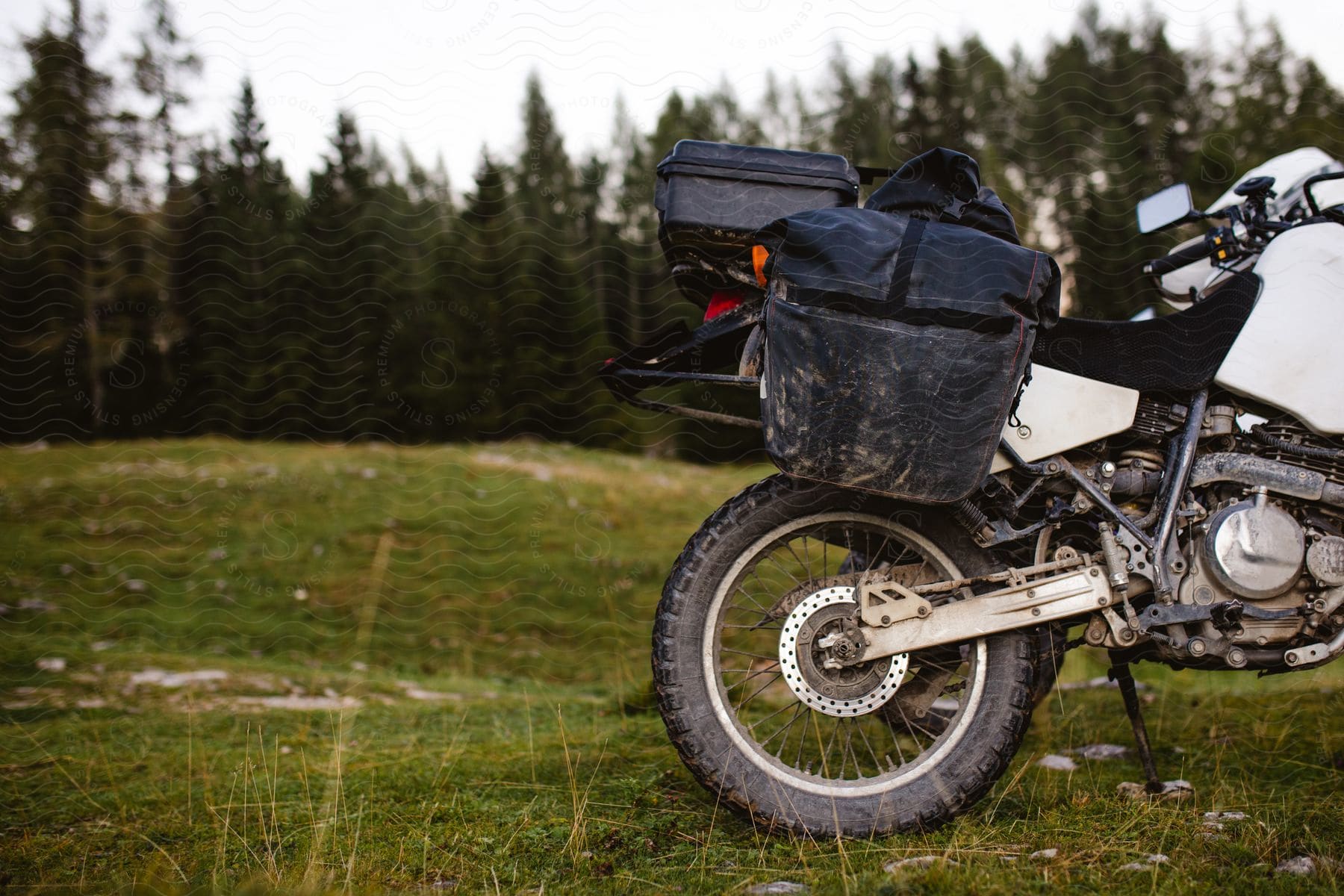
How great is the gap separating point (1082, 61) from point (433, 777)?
2942 cm

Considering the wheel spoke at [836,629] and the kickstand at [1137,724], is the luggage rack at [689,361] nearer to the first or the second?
the wheel spoke at [836,629]

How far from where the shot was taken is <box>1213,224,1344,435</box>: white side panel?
7.64 ft

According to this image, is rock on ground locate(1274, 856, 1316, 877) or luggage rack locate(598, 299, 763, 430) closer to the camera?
rock on ground locate(1274, 856, 1316, 877)

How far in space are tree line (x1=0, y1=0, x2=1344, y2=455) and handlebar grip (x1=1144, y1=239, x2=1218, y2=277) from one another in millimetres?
14187

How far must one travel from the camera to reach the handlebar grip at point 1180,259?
9.51ft

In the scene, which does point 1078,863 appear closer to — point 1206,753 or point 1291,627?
point 1291,627

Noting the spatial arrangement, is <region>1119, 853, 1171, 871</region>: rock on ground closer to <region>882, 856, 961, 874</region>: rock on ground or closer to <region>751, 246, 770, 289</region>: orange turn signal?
<region>882, 856, 961, 874</region>: rock on ground

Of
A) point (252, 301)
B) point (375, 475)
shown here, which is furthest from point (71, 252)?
point (375, 475)

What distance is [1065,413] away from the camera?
2.38 metres

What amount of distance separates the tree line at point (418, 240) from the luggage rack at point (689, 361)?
48.1 ft

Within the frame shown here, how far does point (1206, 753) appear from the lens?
318 centimetres

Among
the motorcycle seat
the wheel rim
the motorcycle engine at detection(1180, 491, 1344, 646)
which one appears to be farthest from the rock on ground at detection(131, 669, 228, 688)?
the motorcycle engine at detection(1180, 491, 1344, 646)

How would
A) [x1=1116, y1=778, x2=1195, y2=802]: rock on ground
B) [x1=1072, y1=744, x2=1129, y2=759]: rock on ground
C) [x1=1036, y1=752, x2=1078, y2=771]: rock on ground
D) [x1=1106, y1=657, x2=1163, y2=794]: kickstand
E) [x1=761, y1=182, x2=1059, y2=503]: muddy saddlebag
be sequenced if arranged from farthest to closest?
[x1=1072, y1=744, x2=1129, y2=759]: rock on ground → [x1=1036, y1=752, x2=1078, y2=771]: rock on ground → [x1=1106, y1=657, x2=1163, y2=794]: kickstand → [x1=1116, y1=778, x2=1195, y2=802]: rock on ground → [x1=761, y1=182, x2=1059, y2=503]: muddy saddlebag

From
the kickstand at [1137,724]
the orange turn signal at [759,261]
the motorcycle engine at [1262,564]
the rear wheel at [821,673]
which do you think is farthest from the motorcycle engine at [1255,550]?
the orange turn signal at [759,261]
